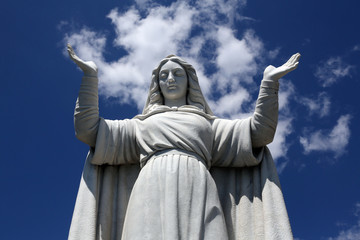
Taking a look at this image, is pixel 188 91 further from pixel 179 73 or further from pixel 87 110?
pixel 87 110

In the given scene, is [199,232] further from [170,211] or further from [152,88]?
[152,88]

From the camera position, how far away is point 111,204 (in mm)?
11586

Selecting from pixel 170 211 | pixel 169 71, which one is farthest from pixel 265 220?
pixel 169 71

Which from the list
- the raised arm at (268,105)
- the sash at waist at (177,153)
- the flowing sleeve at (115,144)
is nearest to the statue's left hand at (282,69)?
the raised arm at (268,105)

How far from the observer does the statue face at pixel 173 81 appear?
1238cm

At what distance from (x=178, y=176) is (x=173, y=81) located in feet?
8.10

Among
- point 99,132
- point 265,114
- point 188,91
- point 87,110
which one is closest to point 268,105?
point 265,114

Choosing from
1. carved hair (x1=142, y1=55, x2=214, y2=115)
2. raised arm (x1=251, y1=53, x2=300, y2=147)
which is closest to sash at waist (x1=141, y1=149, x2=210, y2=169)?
raised arm (x1=251, y1=53, x2=300, y2=147)

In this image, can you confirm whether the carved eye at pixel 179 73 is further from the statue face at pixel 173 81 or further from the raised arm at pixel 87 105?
the raised arm at pixel 87 105

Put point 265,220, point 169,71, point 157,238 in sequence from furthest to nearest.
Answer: point 169,71, point 265,220, point 157,238

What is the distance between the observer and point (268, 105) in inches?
452

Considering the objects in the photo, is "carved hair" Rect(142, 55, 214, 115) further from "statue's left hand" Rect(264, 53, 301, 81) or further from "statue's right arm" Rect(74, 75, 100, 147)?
"statue's left hand" Rect(264, 53, 301, 81)

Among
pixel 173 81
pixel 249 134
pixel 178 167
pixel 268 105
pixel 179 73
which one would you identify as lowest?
pixel 178 167

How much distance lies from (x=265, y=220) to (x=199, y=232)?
149 centimetres
